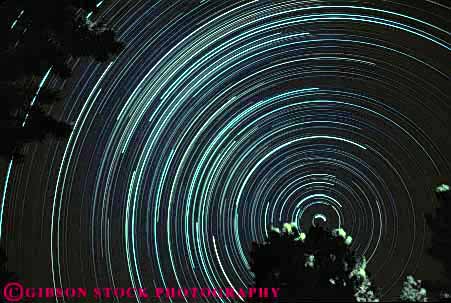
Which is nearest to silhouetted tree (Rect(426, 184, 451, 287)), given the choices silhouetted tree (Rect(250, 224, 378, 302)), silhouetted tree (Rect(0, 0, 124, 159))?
silhouetted tree (Rect(250, 224, 378, 302))

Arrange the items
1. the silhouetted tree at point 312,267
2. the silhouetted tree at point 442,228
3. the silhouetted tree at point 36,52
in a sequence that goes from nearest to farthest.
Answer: the silhouetted tree at point 36,52 < the silhouetted tree at point 312,267 < the silhouetted tree at point 442,228

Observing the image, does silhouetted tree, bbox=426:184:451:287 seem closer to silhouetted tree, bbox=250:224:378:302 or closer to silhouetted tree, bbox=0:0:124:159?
silhouetted tree, bbox=250:224:378:302

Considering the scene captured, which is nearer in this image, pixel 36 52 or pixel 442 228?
pixel 36 52

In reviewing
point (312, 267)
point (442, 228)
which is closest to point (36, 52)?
point (312, 267)

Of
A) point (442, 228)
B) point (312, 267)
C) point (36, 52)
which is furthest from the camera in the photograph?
point (442, 228)

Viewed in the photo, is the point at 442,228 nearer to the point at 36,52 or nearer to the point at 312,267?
the point at 312,267

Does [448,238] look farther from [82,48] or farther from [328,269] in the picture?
[82,48]

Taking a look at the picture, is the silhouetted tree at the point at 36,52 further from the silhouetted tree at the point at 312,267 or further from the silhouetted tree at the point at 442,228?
the silhouetted tree at the point at 442,228

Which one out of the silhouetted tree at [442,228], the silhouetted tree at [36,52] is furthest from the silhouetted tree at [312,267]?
the silhouetted tree at [36,52]
